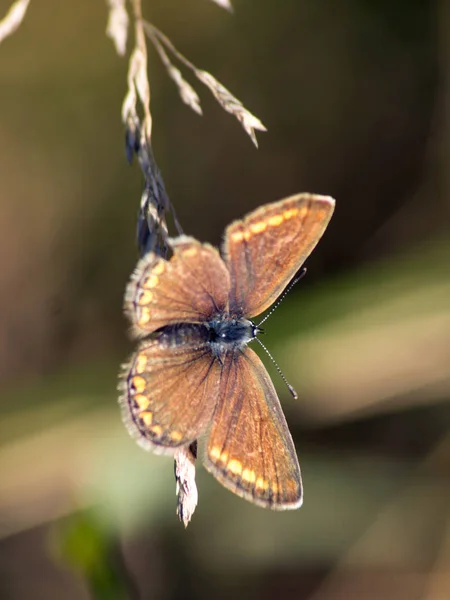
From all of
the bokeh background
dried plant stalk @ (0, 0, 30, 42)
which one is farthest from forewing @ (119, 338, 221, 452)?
dried plant stalk @ (0, 0, 30, 42)

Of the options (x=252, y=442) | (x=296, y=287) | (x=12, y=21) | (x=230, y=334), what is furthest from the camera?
(x=296, y=287)

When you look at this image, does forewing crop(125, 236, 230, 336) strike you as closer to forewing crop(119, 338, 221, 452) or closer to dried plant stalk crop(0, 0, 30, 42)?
forewing crop(119, 338, 221, 452)

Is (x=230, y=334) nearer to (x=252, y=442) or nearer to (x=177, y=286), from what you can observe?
(x=177, y=286)

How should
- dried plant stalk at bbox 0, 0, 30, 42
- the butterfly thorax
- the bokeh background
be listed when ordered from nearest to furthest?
1. dried plant stalk at bbox 0, 0, 30, 42
2. the butterfly thorax
3. the bokeh background

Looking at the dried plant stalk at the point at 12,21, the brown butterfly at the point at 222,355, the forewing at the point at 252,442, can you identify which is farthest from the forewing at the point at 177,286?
the dried plant stalk at the point at 12,21

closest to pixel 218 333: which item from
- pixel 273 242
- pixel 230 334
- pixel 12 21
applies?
pixel 230 334

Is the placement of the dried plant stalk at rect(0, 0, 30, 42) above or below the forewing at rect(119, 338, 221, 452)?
above

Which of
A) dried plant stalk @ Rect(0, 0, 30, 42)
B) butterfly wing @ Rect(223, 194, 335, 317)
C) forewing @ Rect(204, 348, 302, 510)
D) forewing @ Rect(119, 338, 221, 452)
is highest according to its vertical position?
dried plant stalk @ Rect(0, 0, 30, 42)
